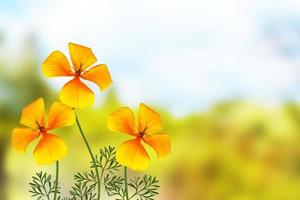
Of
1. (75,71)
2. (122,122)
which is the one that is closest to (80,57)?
(75,71)

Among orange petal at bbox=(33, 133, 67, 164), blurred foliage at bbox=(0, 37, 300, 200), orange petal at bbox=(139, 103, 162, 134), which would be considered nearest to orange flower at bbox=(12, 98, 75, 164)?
orange petal at bbox=(33, 133, 67, 164)

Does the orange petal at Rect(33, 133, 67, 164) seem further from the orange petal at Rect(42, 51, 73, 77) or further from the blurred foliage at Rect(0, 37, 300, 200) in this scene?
the blurred foliage at Rect(0, 37, 300, 200)

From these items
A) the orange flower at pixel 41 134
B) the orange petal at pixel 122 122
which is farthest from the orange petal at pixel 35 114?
the orange petal at pixel 122 122

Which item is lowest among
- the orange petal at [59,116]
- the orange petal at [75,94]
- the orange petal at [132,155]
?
the orange petal at [132,155]

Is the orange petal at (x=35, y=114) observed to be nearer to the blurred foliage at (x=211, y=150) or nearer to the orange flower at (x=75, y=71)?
the orange flower at (x=75, y=71)

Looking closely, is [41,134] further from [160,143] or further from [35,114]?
[160,143]

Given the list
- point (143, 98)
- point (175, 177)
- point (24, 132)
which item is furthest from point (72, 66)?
point (175, 177)
